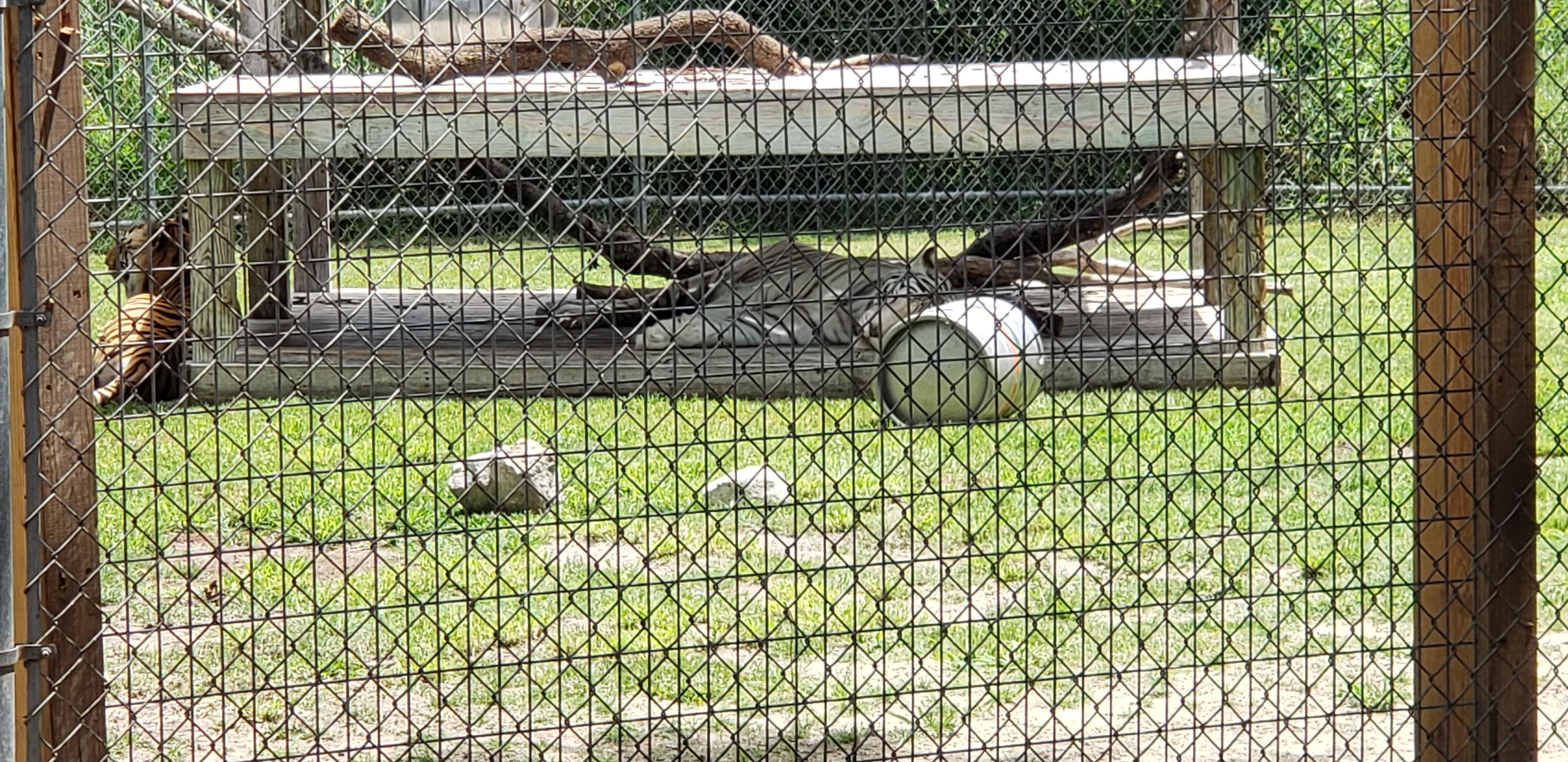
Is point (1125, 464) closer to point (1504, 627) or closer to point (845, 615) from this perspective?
point (845, 615)

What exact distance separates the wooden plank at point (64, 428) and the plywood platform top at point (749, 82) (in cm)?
27

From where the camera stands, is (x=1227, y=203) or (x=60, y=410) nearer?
(x=60, y=410)

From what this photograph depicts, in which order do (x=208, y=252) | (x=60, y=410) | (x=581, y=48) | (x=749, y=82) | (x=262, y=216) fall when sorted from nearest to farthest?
(x=60, y=410), (x=749, y=82), (x=581, y=48), (x=262, y=216), (x=208, y=252)

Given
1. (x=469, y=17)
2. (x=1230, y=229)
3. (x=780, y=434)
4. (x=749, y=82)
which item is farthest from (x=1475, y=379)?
(x=1230, y=229)

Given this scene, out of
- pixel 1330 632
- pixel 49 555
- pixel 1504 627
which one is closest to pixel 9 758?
pixel 49 555

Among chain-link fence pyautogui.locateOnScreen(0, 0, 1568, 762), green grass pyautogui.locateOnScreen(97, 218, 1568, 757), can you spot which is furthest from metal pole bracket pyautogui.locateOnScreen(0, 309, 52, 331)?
green grass pyautogui.locateOnScreen(97, 218, 1568, 757)

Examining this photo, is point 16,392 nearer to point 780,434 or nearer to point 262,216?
point 262,216

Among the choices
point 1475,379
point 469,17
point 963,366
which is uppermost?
point 963,366

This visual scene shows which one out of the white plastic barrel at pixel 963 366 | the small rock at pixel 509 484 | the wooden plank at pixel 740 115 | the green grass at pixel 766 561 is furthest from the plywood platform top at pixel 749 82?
the small rock at pixel 509 484

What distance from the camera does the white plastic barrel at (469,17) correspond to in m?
4.39

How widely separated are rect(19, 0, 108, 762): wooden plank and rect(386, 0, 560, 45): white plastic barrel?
1.05m

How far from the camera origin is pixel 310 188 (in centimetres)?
406

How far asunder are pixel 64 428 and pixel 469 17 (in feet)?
5.01

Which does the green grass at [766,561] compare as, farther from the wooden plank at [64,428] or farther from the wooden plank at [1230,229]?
the wooden plank at [1230,229]
